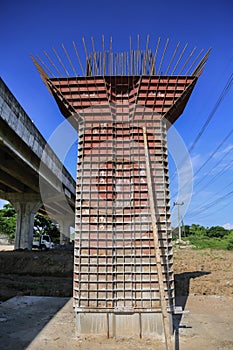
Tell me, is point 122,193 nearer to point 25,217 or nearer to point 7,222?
point 25,217

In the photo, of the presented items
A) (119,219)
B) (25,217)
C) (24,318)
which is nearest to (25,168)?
(25,217)

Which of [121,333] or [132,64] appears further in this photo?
[132,64]


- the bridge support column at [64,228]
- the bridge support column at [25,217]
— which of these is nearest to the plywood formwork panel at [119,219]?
the bridge support column at [25,217]

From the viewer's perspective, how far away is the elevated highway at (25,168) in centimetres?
1118

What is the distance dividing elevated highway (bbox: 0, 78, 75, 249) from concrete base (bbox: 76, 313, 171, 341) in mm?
7669

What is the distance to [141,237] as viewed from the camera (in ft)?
18.9

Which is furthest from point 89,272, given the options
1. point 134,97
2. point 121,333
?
point 134,97

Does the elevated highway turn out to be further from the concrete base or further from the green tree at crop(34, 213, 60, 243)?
the green tree at crop(34, 213, 60, 243)

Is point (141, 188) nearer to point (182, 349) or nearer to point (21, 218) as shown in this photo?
point (182, 349)

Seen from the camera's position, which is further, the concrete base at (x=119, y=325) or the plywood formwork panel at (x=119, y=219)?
the plywood formwork panel at (x=119, y=219)

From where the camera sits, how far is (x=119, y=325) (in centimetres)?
533

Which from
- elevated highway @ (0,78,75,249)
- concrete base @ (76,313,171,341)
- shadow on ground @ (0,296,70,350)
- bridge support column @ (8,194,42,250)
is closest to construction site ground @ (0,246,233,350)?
shadow on ground @ (0,296,70,350)

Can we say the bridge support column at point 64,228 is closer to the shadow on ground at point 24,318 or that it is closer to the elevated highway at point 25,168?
the elevated highway at point 25,168

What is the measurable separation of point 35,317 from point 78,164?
142 inches
